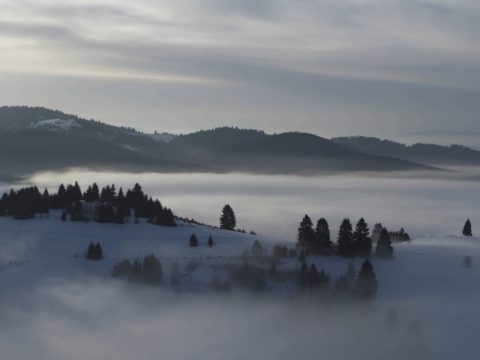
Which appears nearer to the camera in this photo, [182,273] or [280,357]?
[280,357]

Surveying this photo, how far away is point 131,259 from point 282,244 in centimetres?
3293

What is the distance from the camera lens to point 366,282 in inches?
5620

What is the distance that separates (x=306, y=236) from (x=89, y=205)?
178 feet

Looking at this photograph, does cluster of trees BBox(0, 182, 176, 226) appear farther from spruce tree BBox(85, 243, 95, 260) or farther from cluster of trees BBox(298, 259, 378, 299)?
cluster of trees BBox(298, 259, 378, 299)

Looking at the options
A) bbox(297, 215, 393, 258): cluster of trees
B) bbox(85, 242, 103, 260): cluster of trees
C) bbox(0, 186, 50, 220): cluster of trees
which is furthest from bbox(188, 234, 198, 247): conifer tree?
bbox(0, 186, 50, 220): cluster of trees

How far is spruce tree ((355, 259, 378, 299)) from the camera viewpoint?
141000mm

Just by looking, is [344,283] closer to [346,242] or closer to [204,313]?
[346,242]

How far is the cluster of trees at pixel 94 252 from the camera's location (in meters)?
151

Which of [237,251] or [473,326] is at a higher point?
[237,251]

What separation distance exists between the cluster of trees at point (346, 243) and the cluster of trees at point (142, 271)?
3045 centimetres

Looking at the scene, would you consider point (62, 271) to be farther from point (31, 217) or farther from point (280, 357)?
point (280, 357)

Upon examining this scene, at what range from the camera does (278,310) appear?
135750mm

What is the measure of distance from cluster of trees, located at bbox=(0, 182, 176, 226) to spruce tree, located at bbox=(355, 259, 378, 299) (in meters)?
52.4

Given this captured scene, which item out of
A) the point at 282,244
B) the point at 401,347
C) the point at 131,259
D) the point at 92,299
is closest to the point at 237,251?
the point at 282,244
